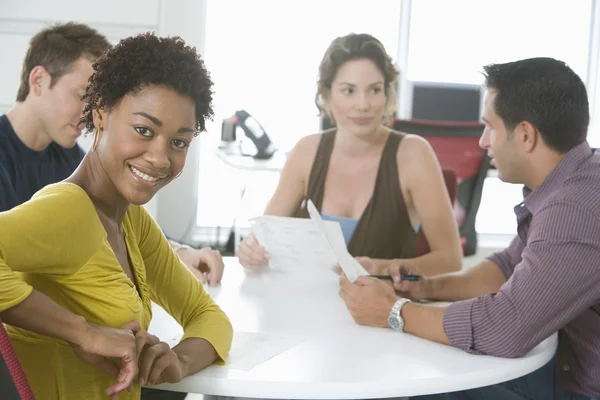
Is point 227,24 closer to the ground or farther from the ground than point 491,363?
farther from the ground

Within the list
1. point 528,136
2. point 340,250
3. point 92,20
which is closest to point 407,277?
point 340,250

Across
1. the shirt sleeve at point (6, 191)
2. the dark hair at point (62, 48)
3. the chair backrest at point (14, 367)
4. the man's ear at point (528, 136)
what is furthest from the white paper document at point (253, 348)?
the dark hair at point (62, 48)

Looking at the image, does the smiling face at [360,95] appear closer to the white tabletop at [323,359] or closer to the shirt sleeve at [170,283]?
the white tabletop at [323,359]

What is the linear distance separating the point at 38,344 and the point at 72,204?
22 centimetres

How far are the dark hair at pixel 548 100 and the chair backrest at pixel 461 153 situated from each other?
180cm

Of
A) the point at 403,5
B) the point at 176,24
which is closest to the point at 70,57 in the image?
the point at 176,24

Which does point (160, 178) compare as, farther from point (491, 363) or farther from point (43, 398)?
point (491, 363)

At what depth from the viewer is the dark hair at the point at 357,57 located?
2438mm

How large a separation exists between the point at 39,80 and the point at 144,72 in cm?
99

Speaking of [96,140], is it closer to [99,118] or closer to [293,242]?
[99,118]

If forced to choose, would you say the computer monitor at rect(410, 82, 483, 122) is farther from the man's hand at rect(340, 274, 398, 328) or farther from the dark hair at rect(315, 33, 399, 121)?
the man's hand at rect(340, 274, 398, 328)

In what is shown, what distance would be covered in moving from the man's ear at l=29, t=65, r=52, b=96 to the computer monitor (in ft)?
10.7

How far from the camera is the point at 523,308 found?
1.37 metres

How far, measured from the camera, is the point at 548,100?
1610 mm
